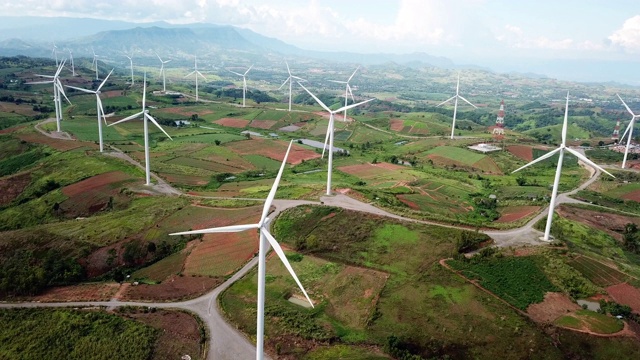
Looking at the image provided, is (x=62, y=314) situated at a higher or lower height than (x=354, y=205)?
lower

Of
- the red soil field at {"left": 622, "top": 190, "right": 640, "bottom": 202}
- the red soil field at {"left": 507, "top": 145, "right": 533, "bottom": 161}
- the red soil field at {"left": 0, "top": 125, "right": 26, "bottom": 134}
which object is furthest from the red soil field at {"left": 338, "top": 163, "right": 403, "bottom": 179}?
the red soil field at {"left": 0, "top": 125, "right": 26, "bottom": 134}

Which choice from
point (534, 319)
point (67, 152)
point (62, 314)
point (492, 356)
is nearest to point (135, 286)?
point (62, 314)

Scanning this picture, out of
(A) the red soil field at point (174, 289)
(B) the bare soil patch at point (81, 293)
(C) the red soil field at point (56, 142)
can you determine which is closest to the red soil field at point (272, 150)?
(C) the red soil field at point (56, 142)

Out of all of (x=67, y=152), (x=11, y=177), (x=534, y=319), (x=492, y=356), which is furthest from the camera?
(x=67, y=152)

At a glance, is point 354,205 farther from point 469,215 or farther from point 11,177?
point 11,177

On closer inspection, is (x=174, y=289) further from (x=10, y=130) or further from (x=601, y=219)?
(x=10, y=130)
